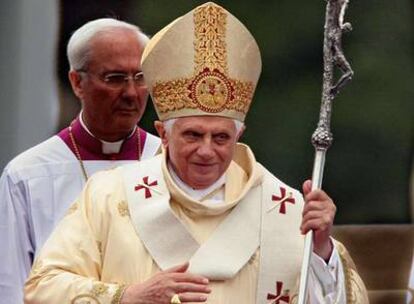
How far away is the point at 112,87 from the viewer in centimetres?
841

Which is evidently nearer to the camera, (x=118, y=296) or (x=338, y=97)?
(x=118, y=296)

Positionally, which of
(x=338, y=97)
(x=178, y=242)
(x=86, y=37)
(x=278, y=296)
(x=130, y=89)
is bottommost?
(x=278, y=296)

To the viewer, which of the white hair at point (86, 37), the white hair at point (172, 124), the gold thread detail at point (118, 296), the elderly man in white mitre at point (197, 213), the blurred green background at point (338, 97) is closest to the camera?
the gold thread detail at point (118, 296)

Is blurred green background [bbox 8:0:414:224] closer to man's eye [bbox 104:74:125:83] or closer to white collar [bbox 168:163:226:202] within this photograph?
man's eye [bbox 104:74:125:83]

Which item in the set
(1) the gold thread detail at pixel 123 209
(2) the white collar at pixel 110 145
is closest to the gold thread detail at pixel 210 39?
(1) the gold thread detail at pixel 123 209

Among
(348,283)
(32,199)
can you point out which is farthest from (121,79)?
(348,283)

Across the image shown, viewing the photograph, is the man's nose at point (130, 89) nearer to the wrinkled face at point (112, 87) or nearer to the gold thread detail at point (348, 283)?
the wrinkled face at point (112, 87)

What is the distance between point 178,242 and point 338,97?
2864 mm

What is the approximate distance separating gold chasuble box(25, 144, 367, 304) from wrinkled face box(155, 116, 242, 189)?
8 cm

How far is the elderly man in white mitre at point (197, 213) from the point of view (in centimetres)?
705

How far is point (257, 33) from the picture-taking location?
32.3 feet

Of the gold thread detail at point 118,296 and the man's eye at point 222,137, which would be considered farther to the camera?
the man's eye at point 222,137

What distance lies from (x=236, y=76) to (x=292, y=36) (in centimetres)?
263

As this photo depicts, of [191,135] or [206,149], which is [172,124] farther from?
[206,149]
